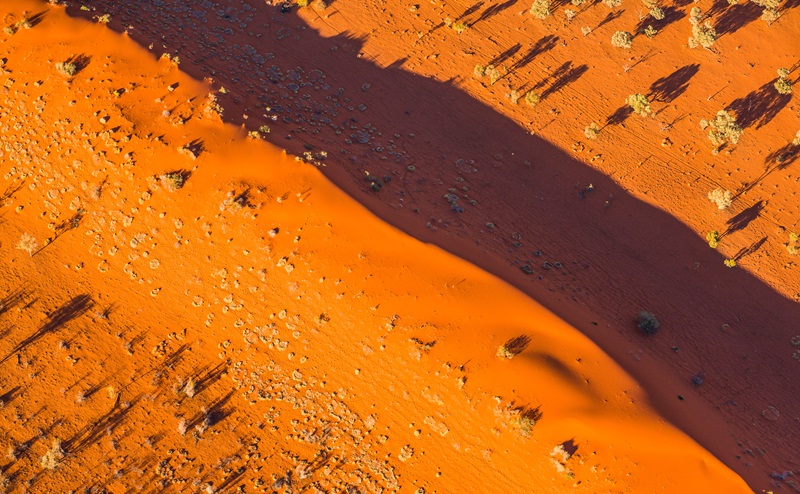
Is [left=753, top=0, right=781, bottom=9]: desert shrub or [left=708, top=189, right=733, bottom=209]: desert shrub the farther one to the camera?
[left=753, top=0, right=781, bottom=9]: desert shrub

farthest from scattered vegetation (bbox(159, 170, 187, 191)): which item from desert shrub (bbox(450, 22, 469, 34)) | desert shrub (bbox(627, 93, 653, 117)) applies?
desert shrub (bbox(627, 93, 653, 117))

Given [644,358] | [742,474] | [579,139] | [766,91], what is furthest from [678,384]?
[766,91]

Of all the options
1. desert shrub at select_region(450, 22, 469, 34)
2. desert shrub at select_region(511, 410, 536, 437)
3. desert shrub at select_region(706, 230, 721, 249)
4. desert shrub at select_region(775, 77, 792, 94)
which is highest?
desert shrub at select_region(450, 22, 469, 34)

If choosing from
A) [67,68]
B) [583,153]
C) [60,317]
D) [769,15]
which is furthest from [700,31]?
[60,317]

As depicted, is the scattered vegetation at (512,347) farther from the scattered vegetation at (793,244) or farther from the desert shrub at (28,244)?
the desert shrub at (28,244)

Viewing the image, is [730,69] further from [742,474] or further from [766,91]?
[742,474]

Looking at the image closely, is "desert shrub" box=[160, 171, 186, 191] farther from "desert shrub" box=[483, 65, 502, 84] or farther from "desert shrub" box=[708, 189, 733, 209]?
"desert shrub" box=[708, 189, 733, 209]
